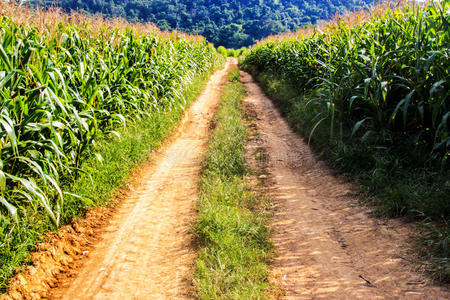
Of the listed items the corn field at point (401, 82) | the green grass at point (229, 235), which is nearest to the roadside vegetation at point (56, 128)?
the green grass at point (229, 235)

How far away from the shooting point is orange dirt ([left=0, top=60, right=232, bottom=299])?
2.63 metres

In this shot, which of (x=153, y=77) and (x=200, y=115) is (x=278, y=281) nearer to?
(x=153, y=77)

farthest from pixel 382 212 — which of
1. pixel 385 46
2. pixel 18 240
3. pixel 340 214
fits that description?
pixel 18 240

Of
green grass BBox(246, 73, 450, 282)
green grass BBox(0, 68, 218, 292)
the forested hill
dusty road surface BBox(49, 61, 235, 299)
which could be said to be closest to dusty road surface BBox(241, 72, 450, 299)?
green grass BBox(246, 73, 450, 282)

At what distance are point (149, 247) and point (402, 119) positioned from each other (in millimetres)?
3838

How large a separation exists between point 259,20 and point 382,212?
74535mm

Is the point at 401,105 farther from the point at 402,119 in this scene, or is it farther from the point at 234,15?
the point at 234,15

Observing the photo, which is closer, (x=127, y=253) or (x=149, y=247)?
(x=127, y=253)

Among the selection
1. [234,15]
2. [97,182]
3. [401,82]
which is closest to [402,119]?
[401,82]

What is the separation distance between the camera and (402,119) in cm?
440

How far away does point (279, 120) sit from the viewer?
8.49 meters

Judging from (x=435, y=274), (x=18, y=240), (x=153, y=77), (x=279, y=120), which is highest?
(x=153, y=77)

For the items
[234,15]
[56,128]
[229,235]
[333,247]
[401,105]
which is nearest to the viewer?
[333,247]

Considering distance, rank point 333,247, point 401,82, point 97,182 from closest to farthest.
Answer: point 333,247
point 97,182
point 401,82
